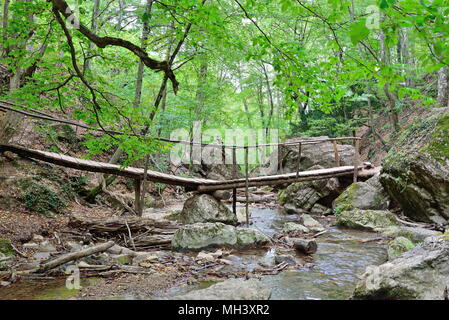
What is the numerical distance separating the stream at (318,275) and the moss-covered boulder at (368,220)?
1.01ft

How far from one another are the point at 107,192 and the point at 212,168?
8.32 meters

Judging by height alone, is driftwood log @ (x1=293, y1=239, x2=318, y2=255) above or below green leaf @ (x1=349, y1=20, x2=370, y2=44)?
below

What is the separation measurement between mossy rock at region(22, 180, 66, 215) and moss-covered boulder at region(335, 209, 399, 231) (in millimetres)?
6874

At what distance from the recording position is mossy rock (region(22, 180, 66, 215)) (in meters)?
6.67

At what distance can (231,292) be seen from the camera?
307cm

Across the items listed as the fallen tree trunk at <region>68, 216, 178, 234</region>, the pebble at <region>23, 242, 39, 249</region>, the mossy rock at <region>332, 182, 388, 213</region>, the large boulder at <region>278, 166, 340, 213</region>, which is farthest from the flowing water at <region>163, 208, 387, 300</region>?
the large boulder at <region>278, 166, 340, 213</region>

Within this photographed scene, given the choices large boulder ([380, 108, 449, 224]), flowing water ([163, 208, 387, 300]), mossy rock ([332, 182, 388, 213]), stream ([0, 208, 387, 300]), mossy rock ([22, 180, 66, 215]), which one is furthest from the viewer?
mossy rock ([332, 182, 388, 213])

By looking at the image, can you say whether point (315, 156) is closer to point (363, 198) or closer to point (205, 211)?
point (363, 198)

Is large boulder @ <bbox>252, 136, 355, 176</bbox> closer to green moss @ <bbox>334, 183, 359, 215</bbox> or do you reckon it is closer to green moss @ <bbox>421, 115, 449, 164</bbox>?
green moss @ <bbox>334, 183, 359, 215</bbox>

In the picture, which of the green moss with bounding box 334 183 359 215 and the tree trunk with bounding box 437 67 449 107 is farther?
the tree trunk with bounding box 437 67 449 107

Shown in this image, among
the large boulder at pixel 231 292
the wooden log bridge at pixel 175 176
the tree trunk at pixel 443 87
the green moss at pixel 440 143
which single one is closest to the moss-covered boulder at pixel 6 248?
the wooden log bridge at pixel 175 176

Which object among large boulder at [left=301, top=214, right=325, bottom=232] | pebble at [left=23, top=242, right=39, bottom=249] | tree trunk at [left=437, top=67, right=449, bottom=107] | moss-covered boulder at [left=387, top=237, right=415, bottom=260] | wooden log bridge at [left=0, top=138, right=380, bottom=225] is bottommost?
large boulder at [left=301, top=214, right=325, bottom=232]

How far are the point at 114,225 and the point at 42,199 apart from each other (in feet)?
7.38
